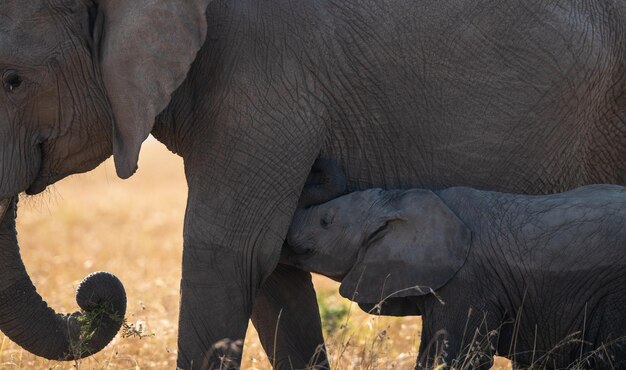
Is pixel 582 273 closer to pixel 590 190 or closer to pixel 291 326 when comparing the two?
pixel 590 190

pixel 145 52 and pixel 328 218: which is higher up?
pixel 145 52

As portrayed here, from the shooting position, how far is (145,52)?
6.16 metres

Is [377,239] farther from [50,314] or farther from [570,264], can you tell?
[50,314]

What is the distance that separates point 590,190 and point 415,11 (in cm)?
126

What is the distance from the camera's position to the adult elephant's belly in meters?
6.71

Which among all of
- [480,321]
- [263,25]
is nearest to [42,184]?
[263,25]

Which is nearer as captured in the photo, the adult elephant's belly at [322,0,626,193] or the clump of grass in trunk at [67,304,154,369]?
the adult elephant's belly at [322,0,626,193]

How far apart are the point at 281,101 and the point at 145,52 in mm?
715

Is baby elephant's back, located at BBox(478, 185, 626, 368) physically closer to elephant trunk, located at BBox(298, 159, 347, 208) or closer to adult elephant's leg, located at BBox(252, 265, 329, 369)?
elephant trunk, located at BBox(298, 159, 347, 208)

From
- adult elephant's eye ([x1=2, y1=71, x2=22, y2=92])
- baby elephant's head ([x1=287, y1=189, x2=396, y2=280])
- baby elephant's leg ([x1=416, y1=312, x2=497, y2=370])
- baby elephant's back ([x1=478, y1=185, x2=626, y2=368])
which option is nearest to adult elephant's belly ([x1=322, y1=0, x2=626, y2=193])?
baby elephant's head ([x1=287, y1=189, x2=396, y2=280])

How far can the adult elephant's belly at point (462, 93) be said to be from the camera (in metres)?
6.71

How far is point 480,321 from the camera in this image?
650 centimetres

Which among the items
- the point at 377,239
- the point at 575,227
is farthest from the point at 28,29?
the point at 575,227

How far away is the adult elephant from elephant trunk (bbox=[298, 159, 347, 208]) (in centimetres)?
8
